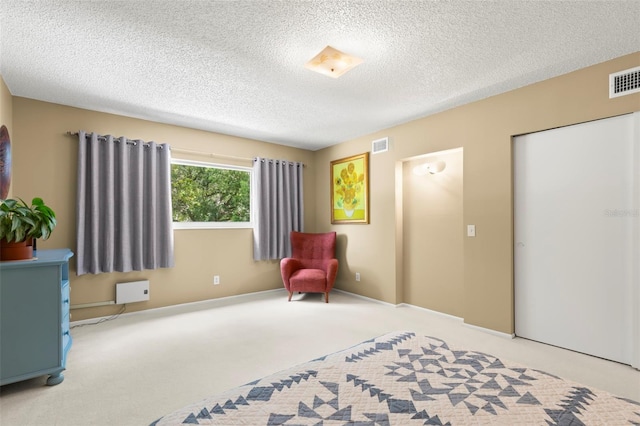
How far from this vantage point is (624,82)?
99.9 inches

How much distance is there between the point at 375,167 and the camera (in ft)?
15.5

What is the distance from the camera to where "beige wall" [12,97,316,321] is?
343 centimetres

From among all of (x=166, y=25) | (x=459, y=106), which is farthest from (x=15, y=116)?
(x=459, y=106)

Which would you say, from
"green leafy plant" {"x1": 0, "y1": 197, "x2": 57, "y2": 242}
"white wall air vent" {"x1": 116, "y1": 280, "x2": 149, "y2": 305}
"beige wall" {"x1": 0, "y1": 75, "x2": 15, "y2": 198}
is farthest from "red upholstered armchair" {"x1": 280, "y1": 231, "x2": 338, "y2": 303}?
"beige wall" {"x1": 0, "y1": 75, "x2": 15, "y2": 198}

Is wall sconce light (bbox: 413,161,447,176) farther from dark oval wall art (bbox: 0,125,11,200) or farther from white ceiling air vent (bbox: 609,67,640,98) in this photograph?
dark oval wall art (bbox: 0,125,11,200)

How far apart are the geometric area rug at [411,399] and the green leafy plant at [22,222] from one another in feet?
6.74

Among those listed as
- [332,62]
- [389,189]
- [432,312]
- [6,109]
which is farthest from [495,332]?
[6,109]

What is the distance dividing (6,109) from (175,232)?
2120 mm

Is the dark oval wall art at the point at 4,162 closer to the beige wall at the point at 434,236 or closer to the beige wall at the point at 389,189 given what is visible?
the beige wall at the point at 389,189

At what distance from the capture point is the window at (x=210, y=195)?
448 cm

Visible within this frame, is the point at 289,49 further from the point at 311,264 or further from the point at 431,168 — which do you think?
the point at 311,264

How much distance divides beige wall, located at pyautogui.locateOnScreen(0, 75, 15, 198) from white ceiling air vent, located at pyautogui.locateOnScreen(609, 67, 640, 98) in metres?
5.37

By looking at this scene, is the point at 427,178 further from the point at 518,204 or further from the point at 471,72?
the point at 471,72

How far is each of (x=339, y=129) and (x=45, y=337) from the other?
12.9ft
